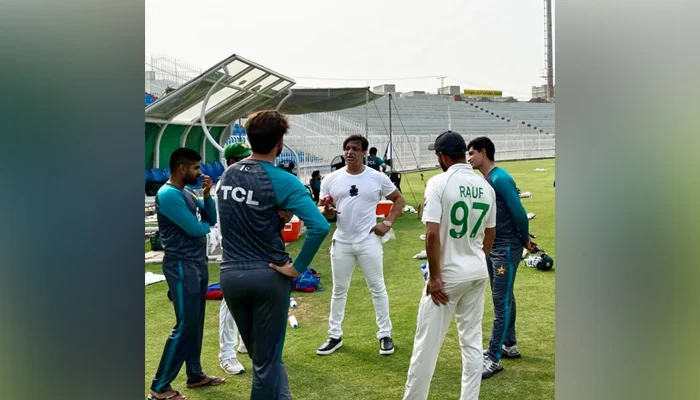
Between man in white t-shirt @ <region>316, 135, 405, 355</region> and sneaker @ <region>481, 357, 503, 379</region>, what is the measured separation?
876 mm

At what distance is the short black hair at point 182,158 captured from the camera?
394 centimetres

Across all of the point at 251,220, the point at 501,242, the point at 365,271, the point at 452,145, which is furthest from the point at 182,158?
the point at 501,242

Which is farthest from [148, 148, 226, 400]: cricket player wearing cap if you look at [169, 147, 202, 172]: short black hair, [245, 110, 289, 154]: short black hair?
[245, 110, 289, 154]: short black hair

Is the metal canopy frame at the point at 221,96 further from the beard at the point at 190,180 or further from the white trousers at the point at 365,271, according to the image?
the beard at the point at 190,180

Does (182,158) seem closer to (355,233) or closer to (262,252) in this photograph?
(262,252)

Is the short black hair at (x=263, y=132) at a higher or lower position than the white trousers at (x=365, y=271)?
higher

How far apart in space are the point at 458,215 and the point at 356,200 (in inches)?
66.6

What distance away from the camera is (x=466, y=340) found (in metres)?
3.57

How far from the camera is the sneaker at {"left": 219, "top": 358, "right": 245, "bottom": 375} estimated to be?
462 cm

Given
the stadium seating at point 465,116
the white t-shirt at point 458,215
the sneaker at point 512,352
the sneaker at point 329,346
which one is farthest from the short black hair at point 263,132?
the stadium seating at point 465,116

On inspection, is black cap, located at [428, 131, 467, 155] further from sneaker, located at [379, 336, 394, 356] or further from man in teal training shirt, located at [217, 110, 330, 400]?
sneaker, located at [379, 336, 394, 356]

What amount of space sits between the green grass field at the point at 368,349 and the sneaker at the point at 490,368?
0.05m
